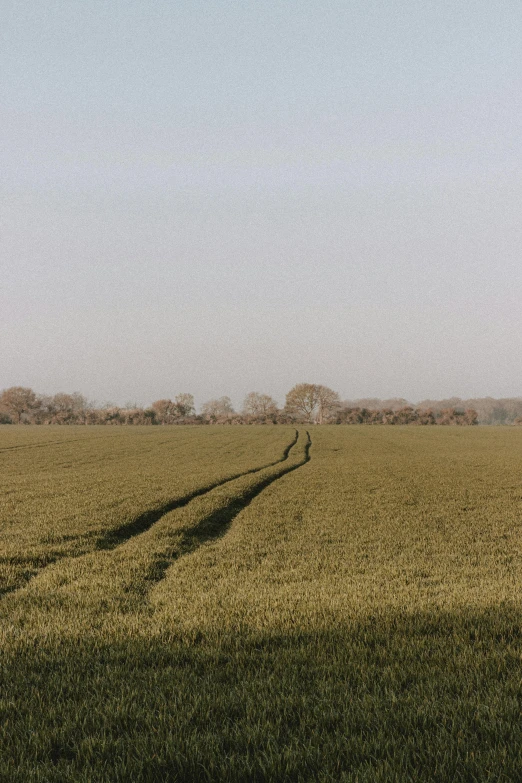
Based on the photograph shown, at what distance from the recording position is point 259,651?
5930 millimetres

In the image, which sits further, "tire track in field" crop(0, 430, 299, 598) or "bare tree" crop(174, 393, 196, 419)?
"bare tree" crop(174, 393, 196, 419)

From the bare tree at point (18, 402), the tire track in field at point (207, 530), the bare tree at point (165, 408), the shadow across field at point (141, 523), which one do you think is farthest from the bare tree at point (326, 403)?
the shadow across field at point (141, 523)

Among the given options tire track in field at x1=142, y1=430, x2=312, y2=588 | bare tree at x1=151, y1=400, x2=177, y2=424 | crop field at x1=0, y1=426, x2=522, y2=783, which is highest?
bare tree at x1=151, y1=400, x2=177, y2=424

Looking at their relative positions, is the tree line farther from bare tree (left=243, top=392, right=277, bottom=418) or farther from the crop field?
the crop field

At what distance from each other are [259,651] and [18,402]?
6654 inches

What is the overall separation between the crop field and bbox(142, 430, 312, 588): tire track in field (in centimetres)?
8

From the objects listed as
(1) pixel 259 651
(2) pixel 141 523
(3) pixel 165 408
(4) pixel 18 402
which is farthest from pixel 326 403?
(1) pixel 259 651

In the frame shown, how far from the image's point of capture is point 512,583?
8.95m

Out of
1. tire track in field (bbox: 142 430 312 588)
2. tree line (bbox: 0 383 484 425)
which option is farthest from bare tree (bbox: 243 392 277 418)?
tire track in field (bbox: 142 430 312 588)

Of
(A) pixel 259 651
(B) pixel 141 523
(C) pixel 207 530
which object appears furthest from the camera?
(B) pixel 141 523

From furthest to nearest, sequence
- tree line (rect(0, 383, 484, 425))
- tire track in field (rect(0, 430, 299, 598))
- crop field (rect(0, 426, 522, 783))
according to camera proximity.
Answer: tree line (rect(0, 383, 484, 425)) < tire track in field (rect(0, 430, 299, 598)) < crop field (rect(0, 426, 522, 783))

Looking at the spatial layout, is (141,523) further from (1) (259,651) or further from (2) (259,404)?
(2) (259,404)

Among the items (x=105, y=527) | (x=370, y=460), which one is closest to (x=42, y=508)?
(x=105, y=527)

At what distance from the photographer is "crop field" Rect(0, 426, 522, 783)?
3.99 metres
